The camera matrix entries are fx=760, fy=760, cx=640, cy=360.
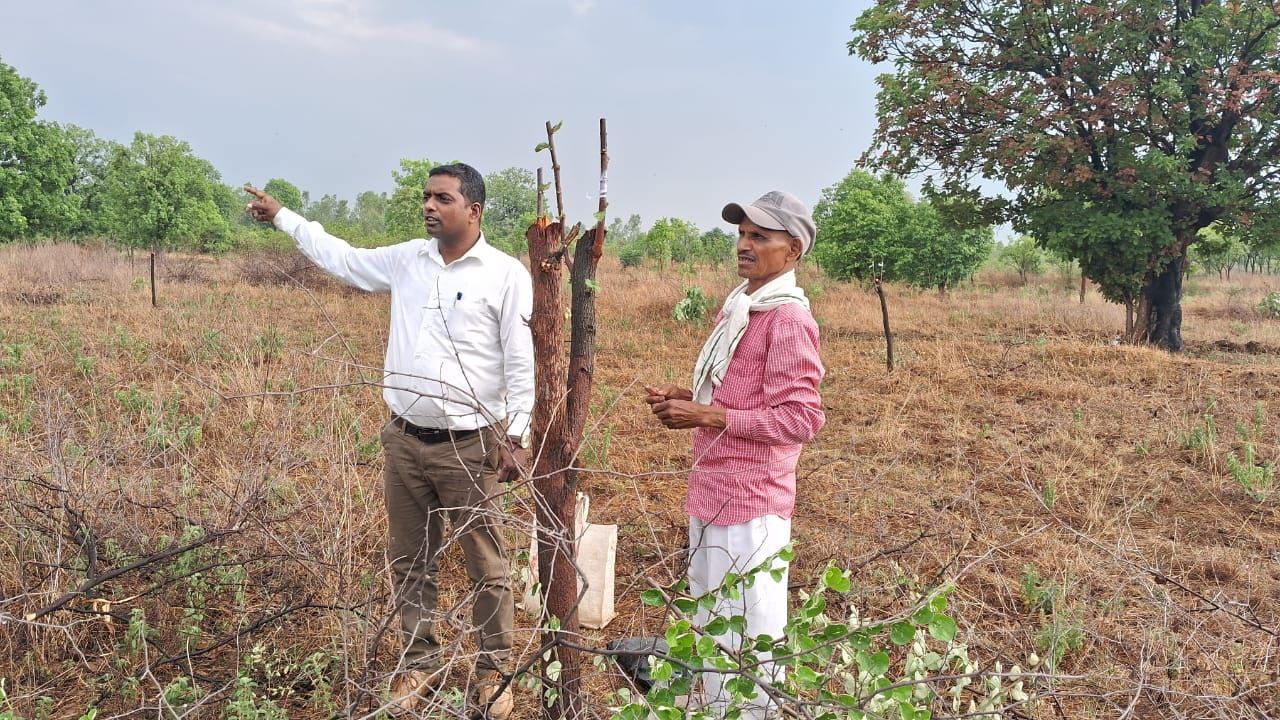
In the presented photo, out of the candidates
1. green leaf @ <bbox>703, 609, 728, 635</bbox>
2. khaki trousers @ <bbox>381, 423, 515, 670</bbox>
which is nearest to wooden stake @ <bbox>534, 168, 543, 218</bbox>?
khaki trousers @ <bbox>381, 423, 515, 670</bbox>

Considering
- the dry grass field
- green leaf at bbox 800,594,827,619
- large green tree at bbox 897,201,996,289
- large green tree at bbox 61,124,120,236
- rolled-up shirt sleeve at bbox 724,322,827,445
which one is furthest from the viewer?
large green tree at bbox 61,124,120,236

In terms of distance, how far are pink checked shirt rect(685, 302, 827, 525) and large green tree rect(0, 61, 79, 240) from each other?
1242 inches

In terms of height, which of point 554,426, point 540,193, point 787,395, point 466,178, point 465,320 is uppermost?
point 466,178

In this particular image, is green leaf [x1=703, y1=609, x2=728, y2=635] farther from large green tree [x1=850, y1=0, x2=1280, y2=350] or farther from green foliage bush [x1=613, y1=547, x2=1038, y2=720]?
large green tree [x1=850, y1=0, x2=1280, y2=350]

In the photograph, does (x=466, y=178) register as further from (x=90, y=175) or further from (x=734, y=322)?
(x=90, y=175)

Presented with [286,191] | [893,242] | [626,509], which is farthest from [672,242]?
[286,191]

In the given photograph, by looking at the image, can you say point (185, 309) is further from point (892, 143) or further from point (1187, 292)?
point (1187, 292)

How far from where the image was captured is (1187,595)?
364cm

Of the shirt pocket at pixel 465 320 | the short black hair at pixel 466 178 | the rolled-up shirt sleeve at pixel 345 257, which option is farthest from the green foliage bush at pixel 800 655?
the rolled-up shirt sleeve at pixel 345 257

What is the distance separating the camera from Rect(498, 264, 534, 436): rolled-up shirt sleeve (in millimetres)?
2521

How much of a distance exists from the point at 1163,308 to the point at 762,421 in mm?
12820

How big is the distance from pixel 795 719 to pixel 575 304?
1121 millimetres

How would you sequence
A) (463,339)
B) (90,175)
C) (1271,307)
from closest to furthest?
(463,339)
(1271,307)
(90,175)

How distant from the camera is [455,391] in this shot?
2.50 metres
